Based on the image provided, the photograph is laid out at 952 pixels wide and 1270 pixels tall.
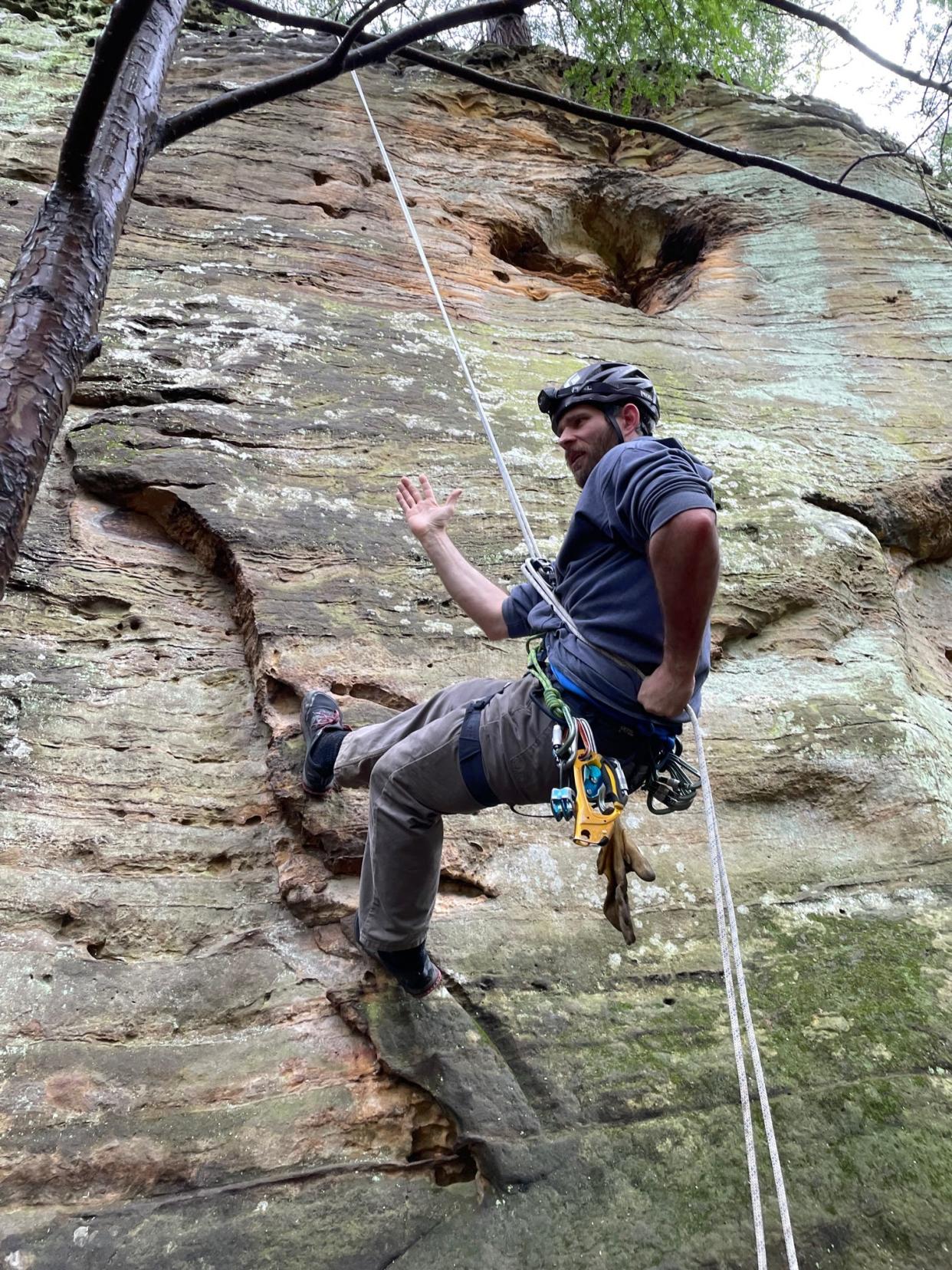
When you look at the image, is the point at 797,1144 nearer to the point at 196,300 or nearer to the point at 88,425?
the point at 88,425

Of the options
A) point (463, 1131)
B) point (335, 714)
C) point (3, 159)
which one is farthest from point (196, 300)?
point (463, 1131)

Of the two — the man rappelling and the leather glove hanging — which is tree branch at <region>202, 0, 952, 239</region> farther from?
the leather glove hanging

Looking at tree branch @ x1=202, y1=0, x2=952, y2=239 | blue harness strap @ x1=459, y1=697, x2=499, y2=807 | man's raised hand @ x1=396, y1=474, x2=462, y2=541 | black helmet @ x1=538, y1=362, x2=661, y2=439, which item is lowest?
blue harness strap @ x1=459, y1=697, x2=499, y2=807

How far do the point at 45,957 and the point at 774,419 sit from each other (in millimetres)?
6205

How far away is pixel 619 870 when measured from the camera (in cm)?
317

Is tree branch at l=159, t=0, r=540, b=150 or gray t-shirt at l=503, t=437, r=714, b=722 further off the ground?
tree branch at l=159, t=0, r=540, b=150

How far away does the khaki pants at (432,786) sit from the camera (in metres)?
3.17

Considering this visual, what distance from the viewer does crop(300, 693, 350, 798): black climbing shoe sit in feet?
13.4

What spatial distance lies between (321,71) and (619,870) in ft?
10.9

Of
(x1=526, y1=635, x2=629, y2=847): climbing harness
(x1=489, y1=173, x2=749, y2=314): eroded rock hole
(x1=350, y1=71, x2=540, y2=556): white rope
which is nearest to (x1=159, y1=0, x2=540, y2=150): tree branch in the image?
(x1=350, y1=71, x2=540, y2=556): white rope

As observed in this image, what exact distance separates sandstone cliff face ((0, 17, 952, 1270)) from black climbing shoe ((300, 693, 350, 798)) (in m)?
0.18

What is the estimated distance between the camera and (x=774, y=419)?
24.2 feet

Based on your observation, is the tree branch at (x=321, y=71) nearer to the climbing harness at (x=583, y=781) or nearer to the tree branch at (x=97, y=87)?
the tree branch at (x=97, y=87)

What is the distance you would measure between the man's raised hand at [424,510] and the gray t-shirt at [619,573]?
778 millimetres
